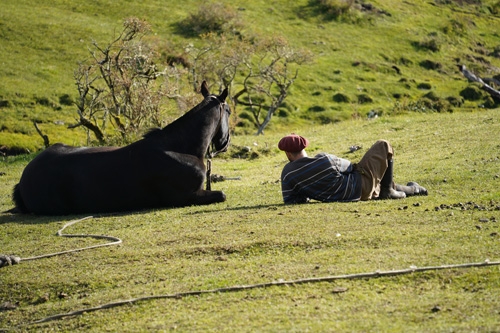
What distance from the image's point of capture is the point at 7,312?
1038 cm

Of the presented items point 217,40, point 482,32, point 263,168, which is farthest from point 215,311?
point 482,32

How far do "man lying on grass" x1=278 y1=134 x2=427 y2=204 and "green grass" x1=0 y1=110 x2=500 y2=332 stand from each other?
44 cm

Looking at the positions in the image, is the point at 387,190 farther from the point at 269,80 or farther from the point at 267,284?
the point at 269,80

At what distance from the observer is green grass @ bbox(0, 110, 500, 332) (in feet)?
28.9

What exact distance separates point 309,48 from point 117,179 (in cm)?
4736

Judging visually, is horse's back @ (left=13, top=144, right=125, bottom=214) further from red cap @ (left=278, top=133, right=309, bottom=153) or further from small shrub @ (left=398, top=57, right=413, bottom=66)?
small shrub @ (left=398, top=57, right=413, bottom=66)

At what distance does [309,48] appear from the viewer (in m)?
61.4

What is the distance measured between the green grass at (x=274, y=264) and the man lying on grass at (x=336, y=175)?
0.44m

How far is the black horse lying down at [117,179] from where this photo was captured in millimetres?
15797

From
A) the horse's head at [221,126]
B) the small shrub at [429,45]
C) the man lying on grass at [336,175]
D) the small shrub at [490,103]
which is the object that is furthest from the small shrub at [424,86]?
the man lying on grass at [336,175]

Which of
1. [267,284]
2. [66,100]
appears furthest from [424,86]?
[267,284]

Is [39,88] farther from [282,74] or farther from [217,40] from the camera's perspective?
[282,74]

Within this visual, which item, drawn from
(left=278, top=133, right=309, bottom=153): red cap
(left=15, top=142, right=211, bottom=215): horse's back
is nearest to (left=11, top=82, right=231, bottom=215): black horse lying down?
(left=15, top=142, right=211, bottom=215): horse's back

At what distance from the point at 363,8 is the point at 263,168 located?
172ft
